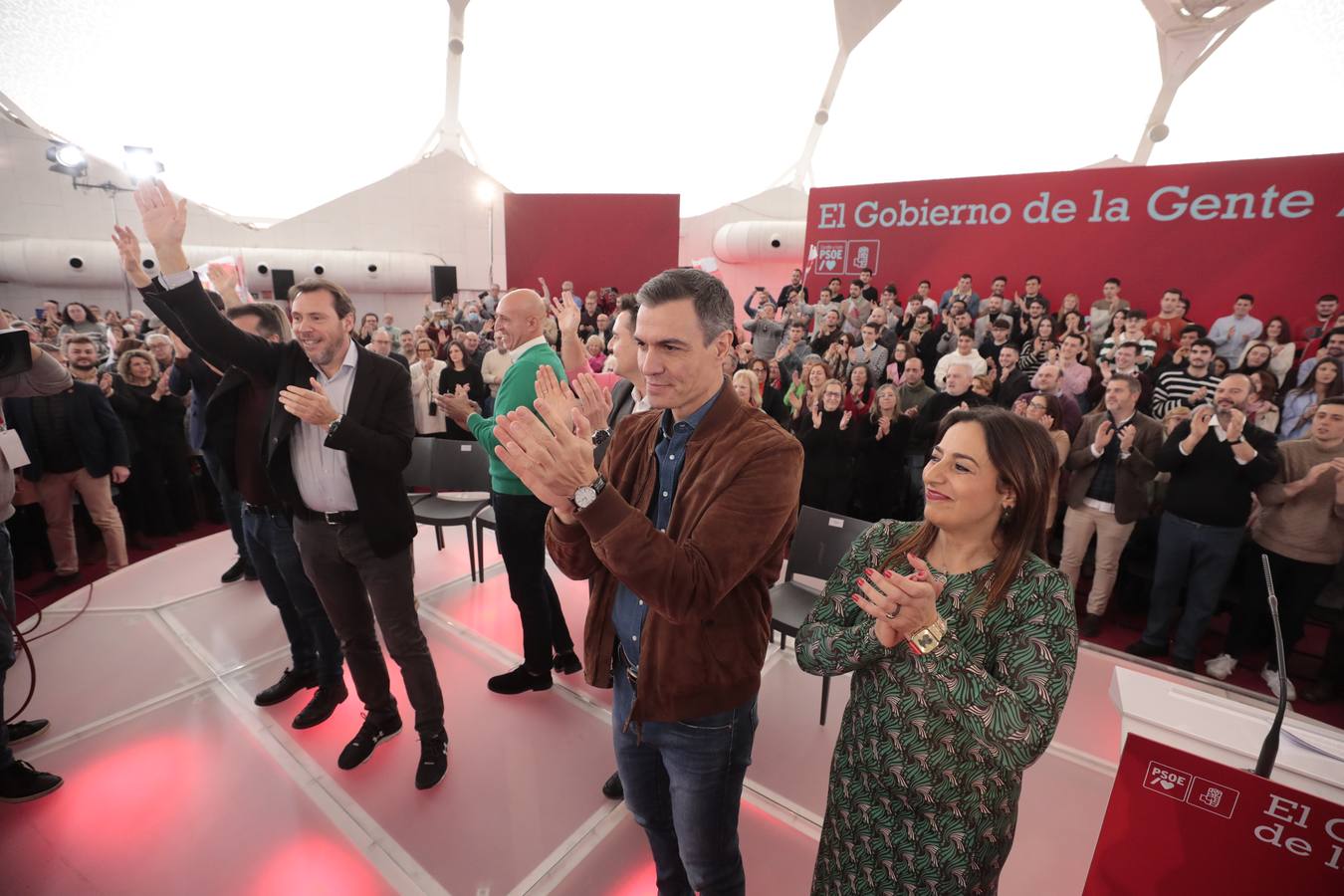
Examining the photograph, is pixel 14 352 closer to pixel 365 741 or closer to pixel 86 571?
pixel 365 741

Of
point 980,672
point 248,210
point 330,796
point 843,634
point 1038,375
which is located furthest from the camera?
point 248,210

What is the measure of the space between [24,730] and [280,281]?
39.6 ft

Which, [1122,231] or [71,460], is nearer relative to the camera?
[71,460]

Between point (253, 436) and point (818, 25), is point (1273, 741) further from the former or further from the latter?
point (818, 25)

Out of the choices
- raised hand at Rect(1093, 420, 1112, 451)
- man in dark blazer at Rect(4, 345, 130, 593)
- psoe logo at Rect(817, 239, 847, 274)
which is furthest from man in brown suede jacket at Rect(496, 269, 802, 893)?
psoe logo at Rect(817, 239, 847, 274)

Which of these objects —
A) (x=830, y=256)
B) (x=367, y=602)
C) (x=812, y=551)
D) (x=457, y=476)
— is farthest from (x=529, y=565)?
(x=830, y=256)

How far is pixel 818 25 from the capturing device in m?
15.8

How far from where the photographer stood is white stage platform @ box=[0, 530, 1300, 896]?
2.01 meters

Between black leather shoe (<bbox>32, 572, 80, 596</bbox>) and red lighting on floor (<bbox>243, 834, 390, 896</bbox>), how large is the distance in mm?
3388

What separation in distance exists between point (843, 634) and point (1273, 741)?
0.73m

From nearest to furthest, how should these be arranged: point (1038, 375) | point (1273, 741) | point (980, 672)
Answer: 1. point (1273, 741)
2. point (980, 672)
3. point (1038, 375)

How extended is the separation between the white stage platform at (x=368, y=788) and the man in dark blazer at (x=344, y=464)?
295 millimetres

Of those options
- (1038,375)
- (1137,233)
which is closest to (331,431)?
(1038,375)

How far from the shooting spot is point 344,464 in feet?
6.89
